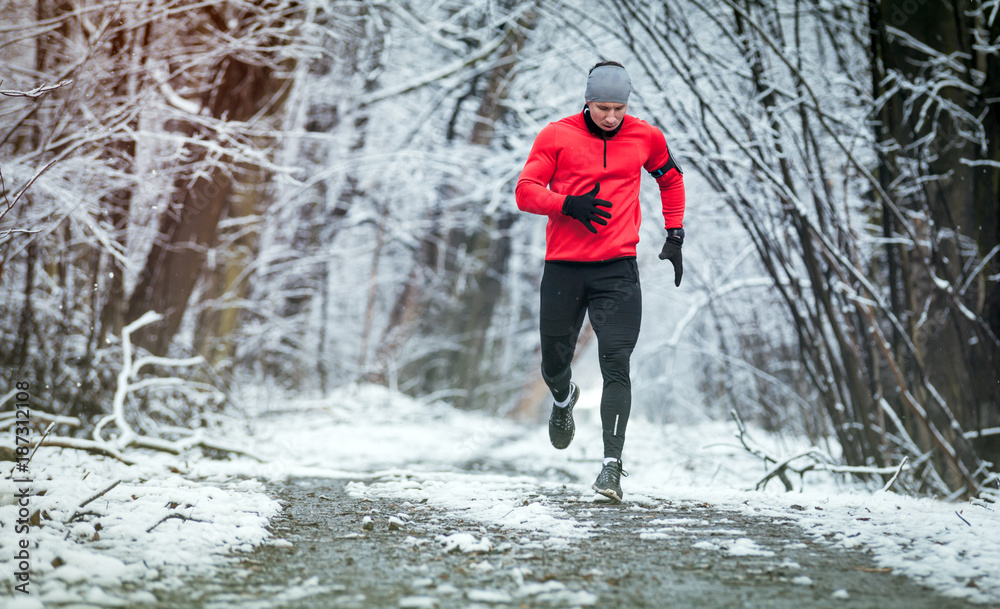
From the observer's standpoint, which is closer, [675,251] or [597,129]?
[597,129]

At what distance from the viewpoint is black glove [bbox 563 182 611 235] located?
3418 millimetres

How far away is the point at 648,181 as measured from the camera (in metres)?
8.36

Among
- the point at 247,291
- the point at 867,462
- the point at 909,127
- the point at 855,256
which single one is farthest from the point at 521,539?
the point at 247,291

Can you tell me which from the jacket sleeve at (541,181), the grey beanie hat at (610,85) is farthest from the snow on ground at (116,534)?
the grey beanie hat at (610,85)

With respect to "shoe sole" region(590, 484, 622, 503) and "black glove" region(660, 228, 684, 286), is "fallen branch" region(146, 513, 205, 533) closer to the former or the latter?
"shoe sole" region(590, 484, 622, 503)

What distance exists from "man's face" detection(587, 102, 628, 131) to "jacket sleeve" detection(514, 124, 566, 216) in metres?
0.21

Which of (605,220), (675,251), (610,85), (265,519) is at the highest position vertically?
(610,85)

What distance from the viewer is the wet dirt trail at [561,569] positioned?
1.98 meters

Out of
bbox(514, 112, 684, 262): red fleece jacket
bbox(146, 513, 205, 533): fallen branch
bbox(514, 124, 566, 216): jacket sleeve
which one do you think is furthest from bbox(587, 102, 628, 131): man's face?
bbox(146, 513, 205, 533): fallen branch

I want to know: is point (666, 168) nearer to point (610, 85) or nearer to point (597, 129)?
point (597, 129)

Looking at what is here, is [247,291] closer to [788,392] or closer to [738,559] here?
[788,392]

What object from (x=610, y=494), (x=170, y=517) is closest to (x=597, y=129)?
(x=610, y=494)

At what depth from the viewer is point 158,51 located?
221 inches

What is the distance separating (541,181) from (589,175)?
0.23 meters
